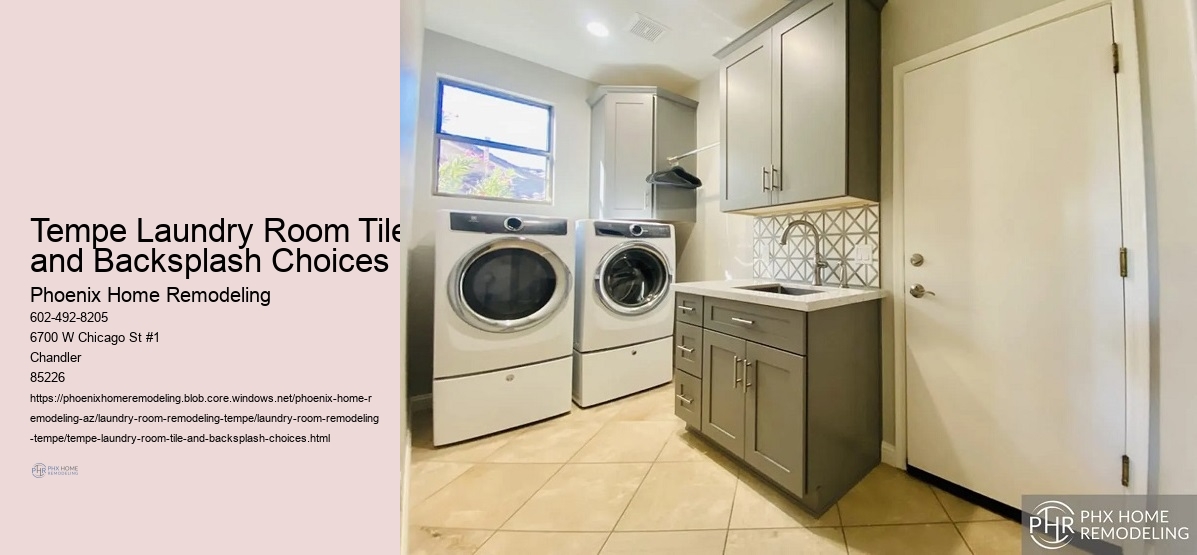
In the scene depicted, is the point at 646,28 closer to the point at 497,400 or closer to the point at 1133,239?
the point at 1133,239

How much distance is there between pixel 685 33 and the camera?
1.99 metres

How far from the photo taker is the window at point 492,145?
221 centimetres

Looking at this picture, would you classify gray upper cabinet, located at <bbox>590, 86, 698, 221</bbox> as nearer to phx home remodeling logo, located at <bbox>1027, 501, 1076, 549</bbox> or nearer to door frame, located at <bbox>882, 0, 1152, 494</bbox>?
door frame, located at <bbox>882, 0, 1152, 494</bbox>

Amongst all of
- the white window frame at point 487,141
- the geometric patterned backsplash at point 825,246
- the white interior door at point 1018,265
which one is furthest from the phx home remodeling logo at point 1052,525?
the white window frame at point 487,141

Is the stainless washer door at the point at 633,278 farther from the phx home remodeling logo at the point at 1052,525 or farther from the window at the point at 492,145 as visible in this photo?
the phx home remodeling logo at the point at 1052,525

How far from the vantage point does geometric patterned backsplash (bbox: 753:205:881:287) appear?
149 cm
